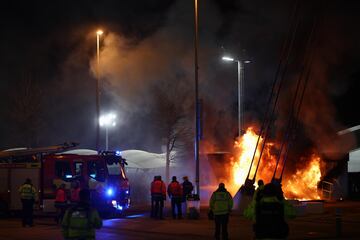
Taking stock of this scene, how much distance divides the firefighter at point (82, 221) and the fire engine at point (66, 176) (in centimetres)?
1355

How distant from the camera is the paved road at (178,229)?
15648mm

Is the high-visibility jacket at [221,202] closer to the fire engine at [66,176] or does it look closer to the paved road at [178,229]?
the paved road at [178,229]

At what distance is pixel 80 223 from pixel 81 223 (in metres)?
0.01

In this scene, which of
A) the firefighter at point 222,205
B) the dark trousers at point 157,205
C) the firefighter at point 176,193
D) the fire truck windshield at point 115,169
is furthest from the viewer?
the fire truck windshield at point 115,169

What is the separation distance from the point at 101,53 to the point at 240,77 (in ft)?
28.1

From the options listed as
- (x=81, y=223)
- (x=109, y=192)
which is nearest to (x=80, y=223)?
(x=81, y=223)

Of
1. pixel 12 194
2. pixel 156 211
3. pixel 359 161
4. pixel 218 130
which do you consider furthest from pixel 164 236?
pixel 218 130

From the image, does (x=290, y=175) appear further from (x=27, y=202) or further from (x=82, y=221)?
(x=82, y=221)

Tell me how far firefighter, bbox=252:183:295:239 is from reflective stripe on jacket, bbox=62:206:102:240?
2134 millimetres

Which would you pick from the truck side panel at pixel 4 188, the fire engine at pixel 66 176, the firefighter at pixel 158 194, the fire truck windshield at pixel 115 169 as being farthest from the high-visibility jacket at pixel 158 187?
the truck side panel at pixel 4 188

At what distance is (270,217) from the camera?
25.0 feet

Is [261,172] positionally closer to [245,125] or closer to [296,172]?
[296,172]

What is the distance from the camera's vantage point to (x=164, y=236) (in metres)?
15.7

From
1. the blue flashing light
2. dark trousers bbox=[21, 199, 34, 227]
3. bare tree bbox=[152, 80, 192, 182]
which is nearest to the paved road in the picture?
dark trousers bbox=[21, 199, 34, 227]
